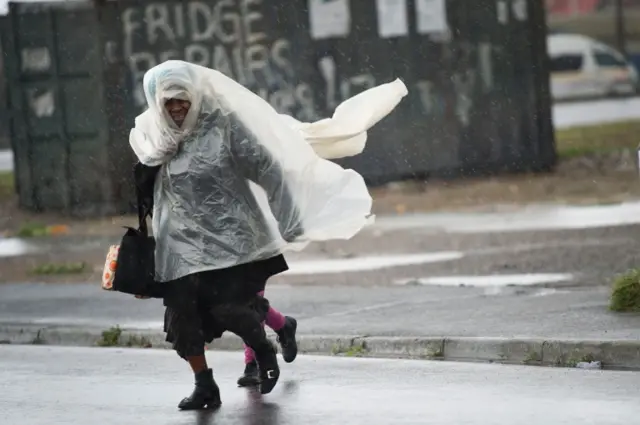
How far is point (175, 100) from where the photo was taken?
875cm

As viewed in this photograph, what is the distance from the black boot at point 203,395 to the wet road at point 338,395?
7 centimetres

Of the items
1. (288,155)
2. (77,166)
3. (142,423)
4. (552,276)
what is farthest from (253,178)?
(77,166)

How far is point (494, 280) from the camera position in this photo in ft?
44.8

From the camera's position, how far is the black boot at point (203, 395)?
8758 millimetres

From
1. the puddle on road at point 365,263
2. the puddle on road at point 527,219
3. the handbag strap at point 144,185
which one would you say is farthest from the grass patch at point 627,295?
the puddle on road at point 527,219

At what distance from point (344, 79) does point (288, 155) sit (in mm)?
14118

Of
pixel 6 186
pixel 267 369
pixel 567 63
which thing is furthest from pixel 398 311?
pixel 567 63

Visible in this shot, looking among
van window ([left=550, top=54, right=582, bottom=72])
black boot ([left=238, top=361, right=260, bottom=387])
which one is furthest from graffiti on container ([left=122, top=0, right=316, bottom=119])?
van window ([left=550, top=54, right=582, bottom=72])

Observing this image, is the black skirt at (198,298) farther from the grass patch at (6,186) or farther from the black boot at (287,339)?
the grass patch at (6,186)

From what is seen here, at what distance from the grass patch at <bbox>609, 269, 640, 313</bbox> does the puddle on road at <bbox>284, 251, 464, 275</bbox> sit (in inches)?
174

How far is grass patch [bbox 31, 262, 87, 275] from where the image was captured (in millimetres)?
16562

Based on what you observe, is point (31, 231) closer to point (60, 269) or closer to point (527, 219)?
point (60, 269)

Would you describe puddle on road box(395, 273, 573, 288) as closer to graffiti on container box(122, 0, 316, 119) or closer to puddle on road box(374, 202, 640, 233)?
puddle on road box(374, 202, 640, 233)

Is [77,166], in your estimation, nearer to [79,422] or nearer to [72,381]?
[72,381]
